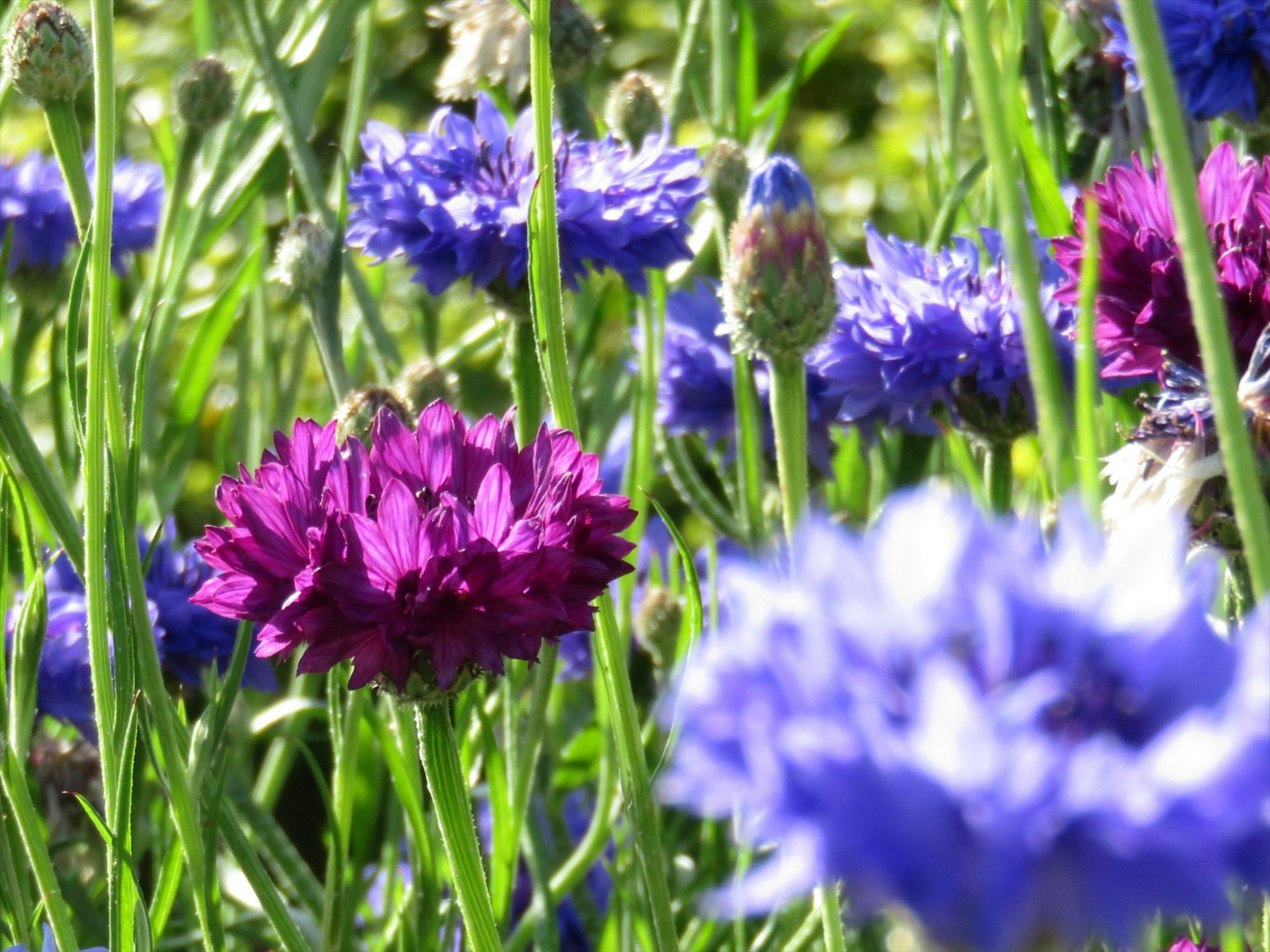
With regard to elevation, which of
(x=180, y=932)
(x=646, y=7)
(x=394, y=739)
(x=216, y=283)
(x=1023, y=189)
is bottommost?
(x=180, y=932)

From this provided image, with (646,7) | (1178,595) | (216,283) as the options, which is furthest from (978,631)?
(646,7)

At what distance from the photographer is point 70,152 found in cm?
56

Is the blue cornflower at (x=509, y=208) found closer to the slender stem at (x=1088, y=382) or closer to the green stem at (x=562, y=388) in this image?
the green stem at (x=562, y=388)

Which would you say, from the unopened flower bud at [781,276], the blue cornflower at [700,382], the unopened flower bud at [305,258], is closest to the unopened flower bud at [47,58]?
the unopened flower bud at [305,258]

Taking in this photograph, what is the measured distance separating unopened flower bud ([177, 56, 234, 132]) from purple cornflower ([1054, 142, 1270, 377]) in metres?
0.50

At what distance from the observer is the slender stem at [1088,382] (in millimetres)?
298

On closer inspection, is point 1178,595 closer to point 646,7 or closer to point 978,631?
point 978,631

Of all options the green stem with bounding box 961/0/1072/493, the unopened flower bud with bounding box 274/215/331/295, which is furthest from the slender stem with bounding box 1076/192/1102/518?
the unopened flower bud with bounding box 274/215/331/295

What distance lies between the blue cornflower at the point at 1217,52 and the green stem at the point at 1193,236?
1.42ft

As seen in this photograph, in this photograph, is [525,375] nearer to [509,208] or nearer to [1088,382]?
[509,208]

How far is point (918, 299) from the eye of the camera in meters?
0.70

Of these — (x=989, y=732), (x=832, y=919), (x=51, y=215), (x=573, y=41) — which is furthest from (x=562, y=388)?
(x=51, y=215)

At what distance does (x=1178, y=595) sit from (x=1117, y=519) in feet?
0.91

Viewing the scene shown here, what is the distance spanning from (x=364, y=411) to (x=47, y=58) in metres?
0.18
